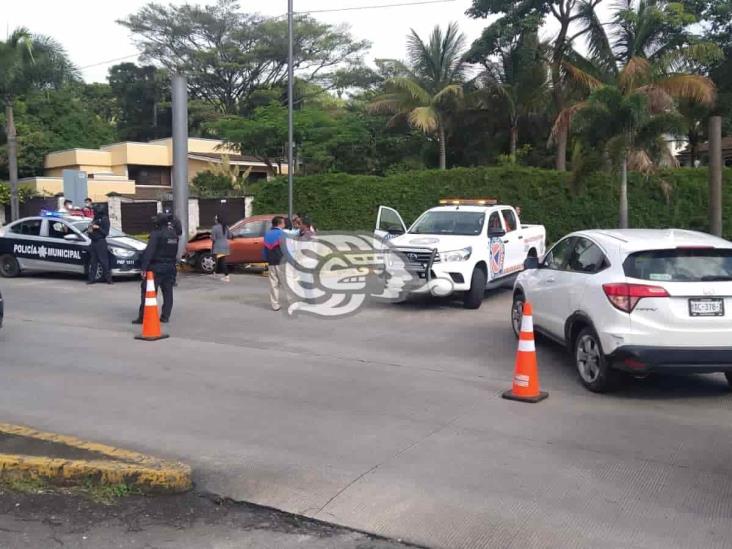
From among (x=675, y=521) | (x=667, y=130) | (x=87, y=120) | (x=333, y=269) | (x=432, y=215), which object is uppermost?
(x=87, y=120)

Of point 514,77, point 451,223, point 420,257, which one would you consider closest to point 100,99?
point 514,77

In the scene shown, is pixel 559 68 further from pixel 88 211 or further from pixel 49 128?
pixel 49 128

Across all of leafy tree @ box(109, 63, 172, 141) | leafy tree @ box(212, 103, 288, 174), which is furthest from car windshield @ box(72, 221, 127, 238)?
leafy tree @ box(109, 63, 172, 141)

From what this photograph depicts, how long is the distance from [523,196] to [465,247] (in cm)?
1167

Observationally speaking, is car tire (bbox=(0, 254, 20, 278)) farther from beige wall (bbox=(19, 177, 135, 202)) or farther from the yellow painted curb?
beige wall (bbox=(19, 177, 135, 202))

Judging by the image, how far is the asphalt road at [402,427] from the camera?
4.63 meters

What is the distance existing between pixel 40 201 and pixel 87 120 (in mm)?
26349

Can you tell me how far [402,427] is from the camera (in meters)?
6.37

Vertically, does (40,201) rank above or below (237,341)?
above

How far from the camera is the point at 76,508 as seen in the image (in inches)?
187

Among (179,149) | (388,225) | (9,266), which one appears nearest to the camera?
(388,225)

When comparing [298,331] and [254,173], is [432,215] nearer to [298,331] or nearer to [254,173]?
[298,331]

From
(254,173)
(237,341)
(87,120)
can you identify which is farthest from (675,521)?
(87,120)

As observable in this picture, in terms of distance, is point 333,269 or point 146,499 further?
point 333,269
